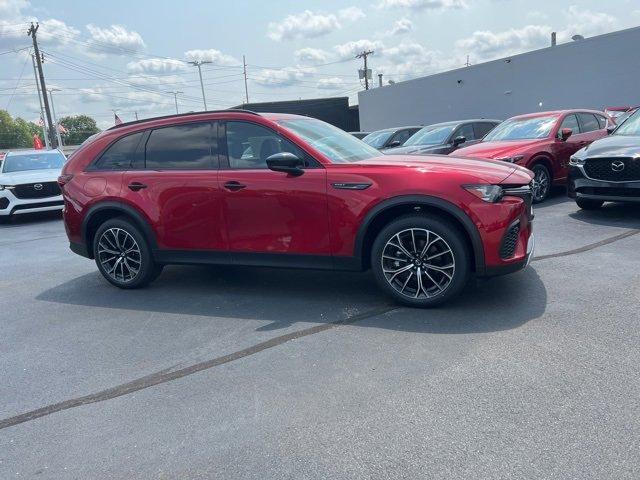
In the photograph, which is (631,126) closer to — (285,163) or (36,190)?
(285,163)

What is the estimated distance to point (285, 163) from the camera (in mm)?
4562

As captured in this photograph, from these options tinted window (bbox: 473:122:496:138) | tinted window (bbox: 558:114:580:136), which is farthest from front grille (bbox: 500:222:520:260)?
tinted window (bbox: 473:122:496:138)

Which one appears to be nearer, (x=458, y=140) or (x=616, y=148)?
(x=616, y=148)

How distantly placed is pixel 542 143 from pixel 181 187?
6555 millimetres

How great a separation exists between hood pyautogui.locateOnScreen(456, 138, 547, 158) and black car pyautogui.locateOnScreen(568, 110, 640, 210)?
116 centimetres

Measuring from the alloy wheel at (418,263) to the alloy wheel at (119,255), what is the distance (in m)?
2.70

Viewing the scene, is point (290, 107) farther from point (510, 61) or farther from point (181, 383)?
point (181, 383)

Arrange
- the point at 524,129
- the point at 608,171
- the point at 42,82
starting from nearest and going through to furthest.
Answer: the point at 608,171 < the point at 524,129 < the point at 42,82

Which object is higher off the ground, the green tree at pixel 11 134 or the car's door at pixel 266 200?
the green tree at pixel 11 134

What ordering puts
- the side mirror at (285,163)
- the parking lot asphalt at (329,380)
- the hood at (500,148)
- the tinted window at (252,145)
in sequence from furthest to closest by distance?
the hood at (500,148) → the tinted window at (252,145) → the side mirror at (285,163) → the parking lot asphalt at (329,380)

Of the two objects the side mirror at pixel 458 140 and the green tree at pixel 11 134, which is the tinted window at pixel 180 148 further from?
the green tree at pixel 11 134

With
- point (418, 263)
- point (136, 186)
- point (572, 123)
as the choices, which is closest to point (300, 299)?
point (418, 263)

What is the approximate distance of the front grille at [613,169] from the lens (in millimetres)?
6922

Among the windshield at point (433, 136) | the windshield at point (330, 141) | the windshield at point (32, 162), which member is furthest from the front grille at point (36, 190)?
the windshield at point (330, 141)
